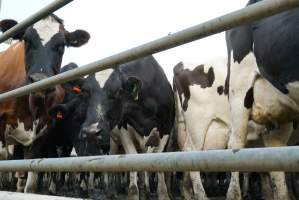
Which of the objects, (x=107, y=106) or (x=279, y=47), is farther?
(x=107, y=106)

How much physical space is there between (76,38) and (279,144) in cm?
272

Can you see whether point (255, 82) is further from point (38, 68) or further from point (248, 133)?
point (38, 68)

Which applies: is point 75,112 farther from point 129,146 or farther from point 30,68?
point 30,68

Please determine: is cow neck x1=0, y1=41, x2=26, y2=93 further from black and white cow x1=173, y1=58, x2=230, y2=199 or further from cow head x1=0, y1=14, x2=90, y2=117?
black and white cow x1=173, y1=58, x2=230, y2=199

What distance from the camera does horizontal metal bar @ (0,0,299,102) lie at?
90 cm

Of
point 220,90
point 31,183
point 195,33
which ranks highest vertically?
point 220,90

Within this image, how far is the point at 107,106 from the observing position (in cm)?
520

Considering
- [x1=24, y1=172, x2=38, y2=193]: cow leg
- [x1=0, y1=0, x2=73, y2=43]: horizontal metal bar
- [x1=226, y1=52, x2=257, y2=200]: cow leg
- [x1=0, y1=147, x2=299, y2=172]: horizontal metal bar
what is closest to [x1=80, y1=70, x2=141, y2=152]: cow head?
[x1=24, y1=172, x2=38, y2=193]: cow leg

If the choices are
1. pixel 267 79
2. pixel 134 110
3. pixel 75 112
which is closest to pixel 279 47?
pixel 267 79

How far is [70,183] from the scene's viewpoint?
8.66 metres

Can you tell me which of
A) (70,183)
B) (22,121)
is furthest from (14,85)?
(70,183)

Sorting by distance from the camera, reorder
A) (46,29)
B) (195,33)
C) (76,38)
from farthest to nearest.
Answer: (76,38) → (46,29) → (195,33)

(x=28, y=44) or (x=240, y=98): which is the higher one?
(x=28, y=44)

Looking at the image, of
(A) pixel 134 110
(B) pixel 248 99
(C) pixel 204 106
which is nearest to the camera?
(B) pixel 248 99
